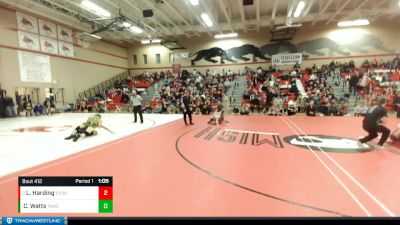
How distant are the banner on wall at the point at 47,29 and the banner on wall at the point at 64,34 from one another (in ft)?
1.20

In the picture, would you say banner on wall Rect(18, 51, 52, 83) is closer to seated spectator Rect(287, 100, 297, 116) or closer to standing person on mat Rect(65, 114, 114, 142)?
standing person on mat Rect(65, 114, 114, 142)

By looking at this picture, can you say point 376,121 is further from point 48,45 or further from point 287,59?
point 48,45

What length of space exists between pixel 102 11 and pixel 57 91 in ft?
25.6

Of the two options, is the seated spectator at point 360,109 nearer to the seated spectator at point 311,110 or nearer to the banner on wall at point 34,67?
the seated spectator at point 311,110

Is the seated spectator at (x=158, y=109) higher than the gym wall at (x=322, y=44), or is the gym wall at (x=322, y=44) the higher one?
the gym wall at (x=322, y=44)

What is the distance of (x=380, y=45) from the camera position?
20.0 metres

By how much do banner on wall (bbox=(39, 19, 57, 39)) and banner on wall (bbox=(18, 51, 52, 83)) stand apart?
152 cm

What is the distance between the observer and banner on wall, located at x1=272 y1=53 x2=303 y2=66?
851 inches

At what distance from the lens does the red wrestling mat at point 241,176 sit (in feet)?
8.61
